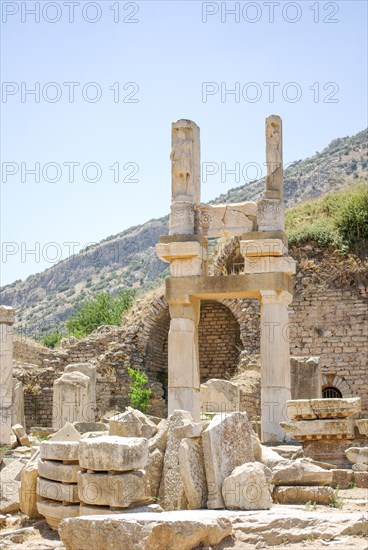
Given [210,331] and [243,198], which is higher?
[243,198]

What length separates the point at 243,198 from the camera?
6581 centimetres

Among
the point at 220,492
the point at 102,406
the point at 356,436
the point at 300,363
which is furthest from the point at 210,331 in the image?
the point at 220,492

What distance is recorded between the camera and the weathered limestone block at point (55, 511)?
8758 millimetres

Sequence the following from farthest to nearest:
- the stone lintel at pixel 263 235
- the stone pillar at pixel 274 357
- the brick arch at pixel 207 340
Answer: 1. the brick arch at pixel 207 340
2. the stone lintel at pixel 263 235
3. the stone pillar at pixel 274 357

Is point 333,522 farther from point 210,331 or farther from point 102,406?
point 210,331

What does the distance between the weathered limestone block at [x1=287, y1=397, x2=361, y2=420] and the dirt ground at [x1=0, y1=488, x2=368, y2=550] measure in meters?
1.57

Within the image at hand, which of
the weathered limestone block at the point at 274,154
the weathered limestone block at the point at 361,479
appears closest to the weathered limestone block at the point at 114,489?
the weathered limestone block at the point at 361,479

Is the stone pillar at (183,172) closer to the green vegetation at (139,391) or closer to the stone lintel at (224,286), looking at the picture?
the stone lintel at (224,286)

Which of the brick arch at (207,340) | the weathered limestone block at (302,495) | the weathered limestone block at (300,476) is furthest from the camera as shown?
the brick arch at (207,340)

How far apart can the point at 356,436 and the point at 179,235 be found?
A: 5513 millimetres

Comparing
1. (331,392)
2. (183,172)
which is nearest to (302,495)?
(183,172)

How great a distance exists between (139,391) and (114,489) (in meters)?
16.6

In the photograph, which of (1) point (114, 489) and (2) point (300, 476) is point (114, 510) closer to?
(1) point (114, 489)

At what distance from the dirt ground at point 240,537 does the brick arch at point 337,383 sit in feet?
45.1
